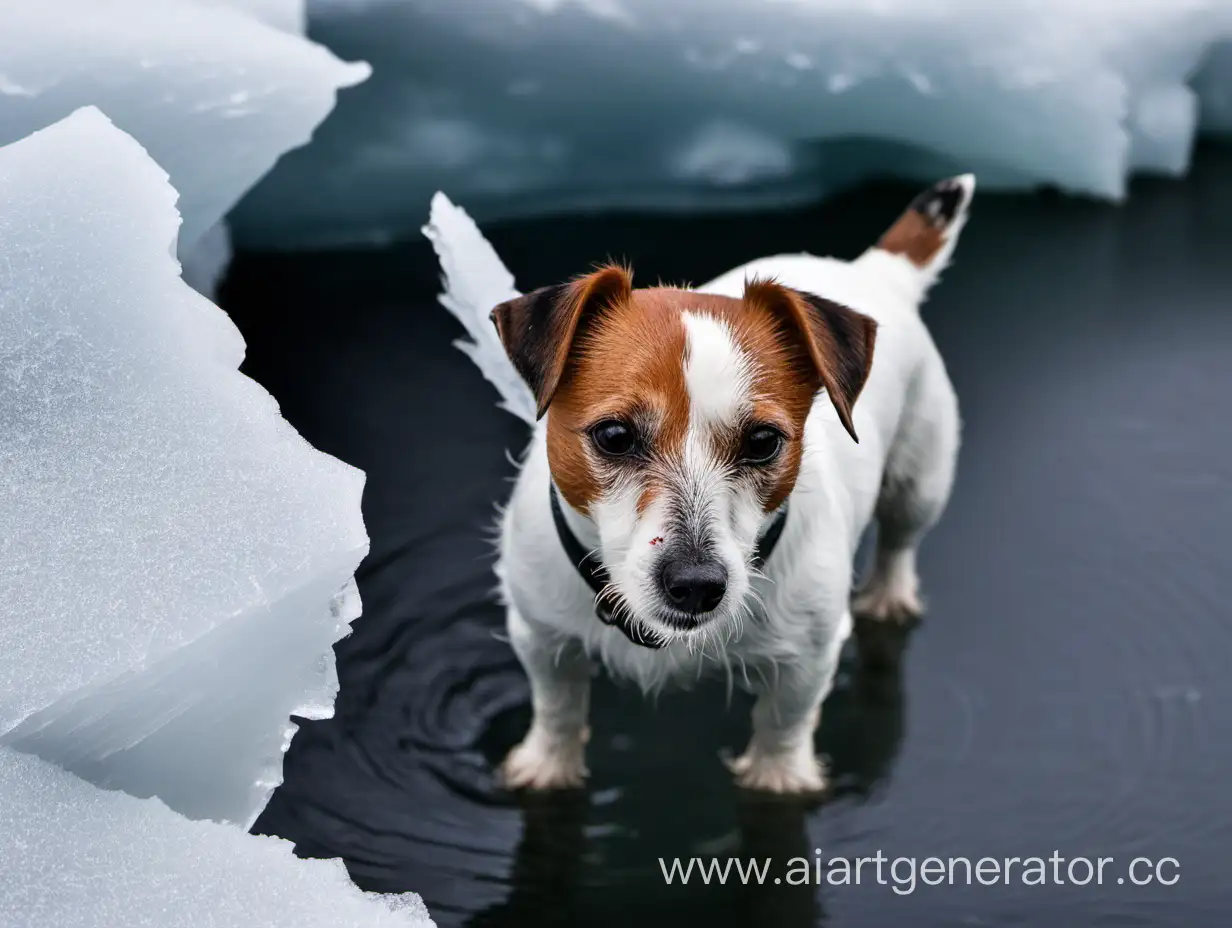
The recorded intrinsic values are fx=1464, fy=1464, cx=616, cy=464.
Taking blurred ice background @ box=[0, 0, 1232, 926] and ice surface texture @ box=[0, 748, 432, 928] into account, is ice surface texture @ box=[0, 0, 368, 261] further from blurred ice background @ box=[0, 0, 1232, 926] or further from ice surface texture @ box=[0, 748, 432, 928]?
ice surface texture @ box=[0, 748, 432, 928]

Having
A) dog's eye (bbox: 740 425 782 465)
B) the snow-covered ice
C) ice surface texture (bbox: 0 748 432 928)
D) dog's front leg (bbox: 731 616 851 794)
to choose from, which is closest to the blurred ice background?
ice surface texture (bbox: 0 748 432 928)

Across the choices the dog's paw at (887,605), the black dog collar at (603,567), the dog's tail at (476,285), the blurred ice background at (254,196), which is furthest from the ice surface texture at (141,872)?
the dog's paw at (887,605)

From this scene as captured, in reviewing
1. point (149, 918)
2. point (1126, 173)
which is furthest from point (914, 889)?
point (1126, 173)

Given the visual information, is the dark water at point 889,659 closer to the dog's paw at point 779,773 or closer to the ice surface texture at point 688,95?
the dog's paw at point 779,773

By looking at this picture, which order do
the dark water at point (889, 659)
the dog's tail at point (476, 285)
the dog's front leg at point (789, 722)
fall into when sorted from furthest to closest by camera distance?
the dog's tail at point (476, 285) < the dark water at point (889, 659) < the dog's front leg at point (789, 722)

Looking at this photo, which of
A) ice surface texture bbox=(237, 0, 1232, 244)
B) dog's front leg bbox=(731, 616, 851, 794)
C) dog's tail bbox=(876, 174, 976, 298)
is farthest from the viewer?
ice surface texture bbox=(237, 0, 1232, 244)

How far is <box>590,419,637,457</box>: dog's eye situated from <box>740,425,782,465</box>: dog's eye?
0.15 metres

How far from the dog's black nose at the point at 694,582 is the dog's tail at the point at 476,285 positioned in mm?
837

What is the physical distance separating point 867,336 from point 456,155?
2748mm

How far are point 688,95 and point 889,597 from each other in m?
2.07

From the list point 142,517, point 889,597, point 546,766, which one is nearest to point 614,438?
point 142,517

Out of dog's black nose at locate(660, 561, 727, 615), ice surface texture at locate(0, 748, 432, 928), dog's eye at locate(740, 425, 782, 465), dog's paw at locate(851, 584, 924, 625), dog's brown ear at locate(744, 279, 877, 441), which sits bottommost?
dog's paw at locate(851, 584, 924, 625)

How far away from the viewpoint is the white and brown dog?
199 centimetres

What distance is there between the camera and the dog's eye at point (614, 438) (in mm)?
2016
